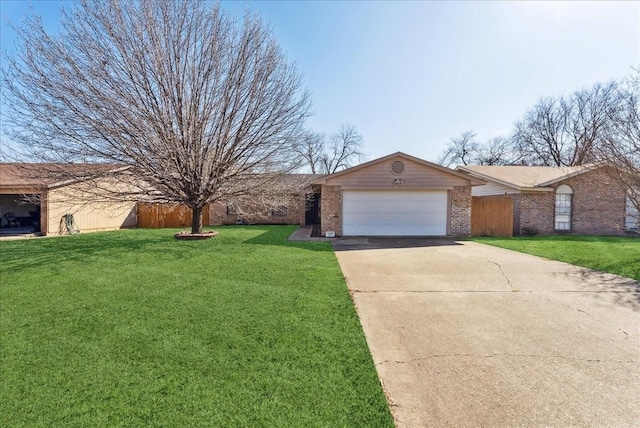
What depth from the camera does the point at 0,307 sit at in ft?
15.3

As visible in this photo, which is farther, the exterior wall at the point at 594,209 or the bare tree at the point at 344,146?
the bare tree at the point at 344,146

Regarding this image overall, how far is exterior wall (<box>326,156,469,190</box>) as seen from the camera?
41.9 feet

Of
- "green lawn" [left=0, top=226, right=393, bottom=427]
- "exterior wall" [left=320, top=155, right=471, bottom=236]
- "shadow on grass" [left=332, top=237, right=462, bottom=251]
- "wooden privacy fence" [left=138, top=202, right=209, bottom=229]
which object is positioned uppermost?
"exterior wall" [left=320, top=155, right=471, bottom=236]

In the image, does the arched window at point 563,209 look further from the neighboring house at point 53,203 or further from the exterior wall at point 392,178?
the neighboring house at point 53,203

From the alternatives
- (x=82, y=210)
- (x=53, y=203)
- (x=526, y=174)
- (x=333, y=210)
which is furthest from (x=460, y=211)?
(x=53, y=203)

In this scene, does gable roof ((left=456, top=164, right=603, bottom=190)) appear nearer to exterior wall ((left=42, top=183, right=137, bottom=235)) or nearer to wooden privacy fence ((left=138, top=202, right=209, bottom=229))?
exterior wall ((left=42, top=183, right=137, bottom=235))

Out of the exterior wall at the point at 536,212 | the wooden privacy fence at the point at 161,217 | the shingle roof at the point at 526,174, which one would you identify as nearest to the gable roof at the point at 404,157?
the shingle roof at the point at 526,174

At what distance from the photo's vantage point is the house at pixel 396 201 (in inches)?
504

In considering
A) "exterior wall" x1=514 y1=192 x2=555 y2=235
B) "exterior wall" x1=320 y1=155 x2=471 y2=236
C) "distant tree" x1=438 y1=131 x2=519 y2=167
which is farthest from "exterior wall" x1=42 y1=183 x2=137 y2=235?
"distant tree" x1=438 y1=131 x2=519 y2=167

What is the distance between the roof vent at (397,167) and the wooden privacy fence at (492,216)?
3.95 metres

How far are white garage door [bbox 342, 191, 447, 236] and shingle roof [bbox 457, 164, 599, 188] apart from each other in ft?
15.2

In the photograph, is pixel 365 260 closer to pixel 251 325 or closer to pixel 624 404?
pixel 251 325

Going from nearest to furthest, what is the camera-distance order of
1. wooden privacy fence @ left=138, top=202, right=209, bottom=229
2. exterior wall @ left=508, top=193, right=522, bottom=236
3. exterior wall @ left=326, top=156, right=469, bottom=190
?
exterior wall @ left=326, top=156, right=469, bottom=190 → exterior wall @ left=508, top=193, right=522, bottom=236 → wooden privacy fence @ left=138, top=202, right=209, bottom=229

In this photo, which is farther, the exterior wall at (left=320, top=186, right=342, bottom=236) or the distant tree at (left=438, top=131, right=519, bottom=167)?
the distant tree at (left=438, top=131, right=519, bottom=167)
